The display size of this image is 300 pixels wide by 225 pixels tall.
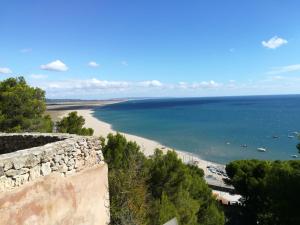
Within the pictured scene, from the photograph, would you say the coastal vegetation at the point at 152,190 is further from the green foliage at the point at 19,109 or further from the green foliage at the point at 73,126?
the green foliage at the point at 19,109

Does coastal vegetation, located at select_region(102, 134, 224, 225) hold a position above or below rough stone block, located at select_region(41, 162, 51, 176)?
below

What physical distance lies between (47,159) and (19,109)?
11.6 m

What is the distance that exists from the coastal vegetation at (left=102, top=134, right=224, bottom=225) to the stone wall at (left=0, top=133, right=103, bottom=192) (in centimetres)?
351

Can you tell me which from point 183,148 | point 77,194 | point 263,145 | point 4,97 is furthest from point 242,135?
point 77,194

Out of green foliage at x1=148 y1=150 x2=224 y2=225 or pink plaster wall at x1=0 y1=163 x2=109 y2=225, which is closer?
pink plaster wall at x1=0 y1=163 x2=109 y2=225

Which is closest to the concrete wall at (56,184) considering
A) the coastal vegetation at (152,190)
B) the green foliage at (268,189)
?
the coastal vegetation at (152,190)

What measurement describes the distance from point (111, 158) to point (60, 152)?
8291 millimetres

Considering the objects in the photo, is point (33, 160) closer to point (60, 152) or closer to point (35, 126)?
point (60, 152)

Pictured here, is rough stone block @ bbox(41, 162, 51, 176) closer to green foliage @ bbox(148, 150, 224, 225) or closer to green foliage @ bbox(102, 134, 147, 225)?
green foliage @ bbox(102, 134, 147, 225)

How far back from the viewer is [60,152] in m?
7.14

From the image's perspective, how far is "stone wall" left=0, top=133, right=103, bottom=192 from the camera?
580 centimetres

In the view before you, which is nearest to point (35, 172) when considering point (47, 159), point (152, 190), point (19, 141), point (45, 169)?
point (45, 169)

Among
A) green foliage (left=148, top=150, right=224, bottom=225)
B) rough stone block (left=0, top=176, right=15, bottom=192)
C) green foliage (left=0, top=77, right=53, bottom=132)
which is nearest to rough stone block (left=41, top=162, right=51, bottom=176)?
rough stone block (left=0, top=176, right=15, bottom=192)

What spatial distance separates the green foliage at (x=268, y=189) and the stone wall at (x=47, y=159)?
1064 centimetres
